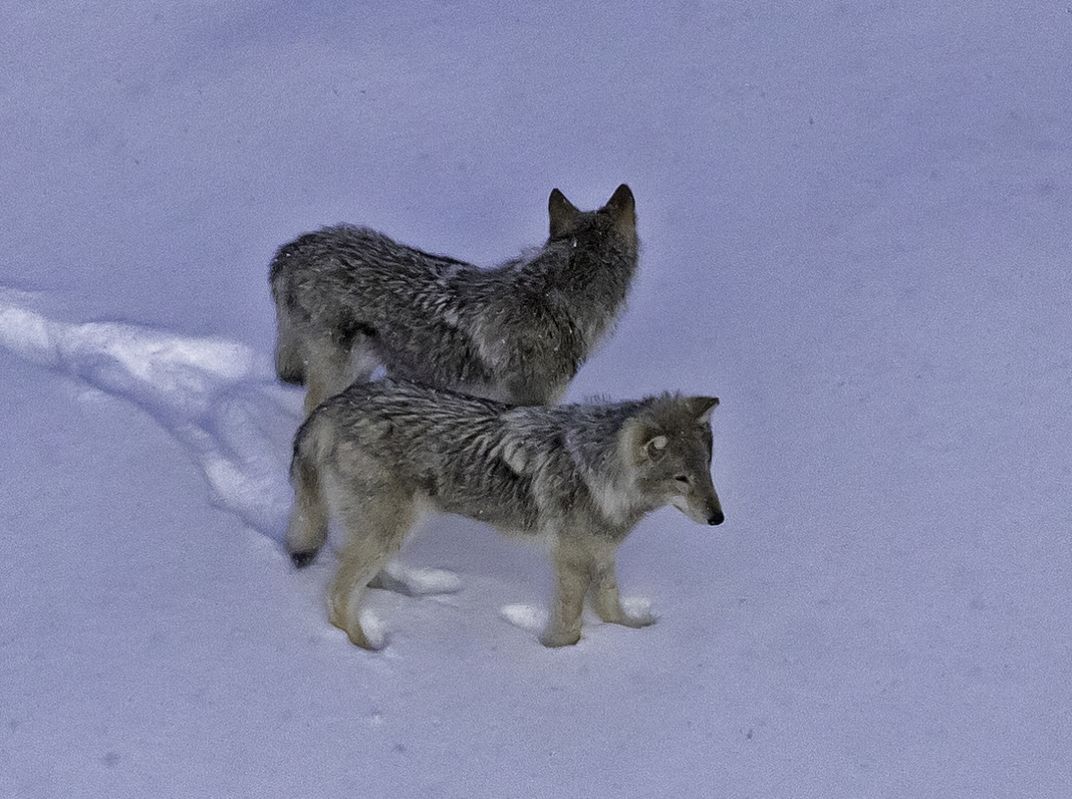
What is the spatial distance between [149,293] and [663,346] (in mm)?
3990

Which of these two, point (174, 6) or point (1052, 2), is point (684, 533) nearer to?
point (1052, 2)

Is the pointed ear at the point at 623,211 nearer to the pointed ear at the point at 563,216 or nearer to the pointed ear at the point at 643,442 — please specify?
the pointed ear at the point at 563,216

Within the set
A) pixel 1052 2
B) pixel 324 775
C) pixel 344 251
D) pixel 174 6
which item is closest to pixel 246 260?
pixel 344 251

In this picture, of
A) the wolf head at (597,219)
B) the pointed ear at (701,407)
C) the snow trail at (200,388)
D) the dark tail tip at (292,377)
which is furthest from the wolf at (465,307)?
the pointed ear at (701,407)

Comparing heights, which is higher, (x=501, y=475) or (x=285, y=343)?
(x=501, y=475)

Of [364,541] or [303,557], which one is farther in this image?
[303,557]

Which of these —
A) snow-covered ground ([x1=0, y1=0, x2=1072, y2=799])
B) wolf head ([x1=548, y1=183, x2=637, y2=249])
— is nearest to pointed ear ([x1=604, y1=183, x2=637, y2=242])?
wolf head ([x1=548, y1=183, x2=637, y2=249])

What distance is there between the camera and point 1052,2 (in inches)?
458

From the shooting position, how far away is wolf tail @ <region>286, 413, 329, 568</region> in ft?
22.9

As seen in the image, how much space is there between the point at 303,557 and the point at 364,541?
604 millimetres

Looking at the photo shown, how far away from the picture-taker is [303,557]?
23.9 ft

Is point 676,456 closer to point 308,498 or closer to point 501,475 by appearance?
point 501,475

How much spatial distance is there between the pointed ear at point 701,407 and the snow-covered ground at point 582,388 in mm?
1158

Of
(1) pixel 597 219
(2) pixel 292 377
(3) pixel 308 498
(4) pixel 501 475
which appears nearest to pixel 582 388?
(1) pixel 597 219
